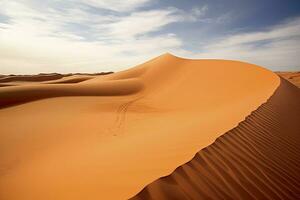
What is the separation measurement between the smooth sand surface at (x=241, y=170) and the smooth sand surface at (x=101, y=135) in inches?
8.1

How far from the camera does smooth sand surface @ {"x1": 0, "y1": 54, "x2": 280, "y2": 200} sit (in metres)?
3.43

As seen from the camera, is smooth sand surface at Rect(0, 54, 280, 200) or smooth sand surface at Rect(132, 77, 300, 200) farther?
smooth sand surface at Rect(0, 54, 280, 200)

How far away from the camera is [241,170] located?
328cm

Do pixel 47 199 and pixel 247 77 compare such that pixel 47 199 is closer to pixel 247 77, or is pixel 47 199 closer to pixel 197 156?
pixel 197 156

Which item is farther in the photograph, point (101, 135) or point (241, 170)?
point (101, 135)

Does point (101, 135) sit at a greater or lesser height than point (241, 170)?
lesser

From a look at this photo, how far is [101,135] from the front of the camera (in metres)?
6.96

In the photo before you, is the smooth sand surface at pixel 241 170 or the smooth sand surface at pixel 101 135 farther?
the smooth sand surface at pixel 101 135

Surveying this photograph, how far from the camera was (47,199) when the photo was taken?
3.30m

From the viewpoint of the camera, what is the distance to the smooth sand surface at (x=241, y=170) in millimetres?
2648

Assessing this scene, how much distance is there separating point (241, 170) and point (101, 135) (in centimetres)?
455

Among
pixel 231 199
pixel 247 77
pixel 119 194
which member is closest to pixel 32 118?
pixel 119 194

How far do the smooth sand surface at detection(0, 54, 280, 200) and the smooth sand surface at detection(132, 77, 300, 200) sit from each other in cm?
21

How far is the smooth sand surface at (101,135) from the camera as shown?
343 centimetres
